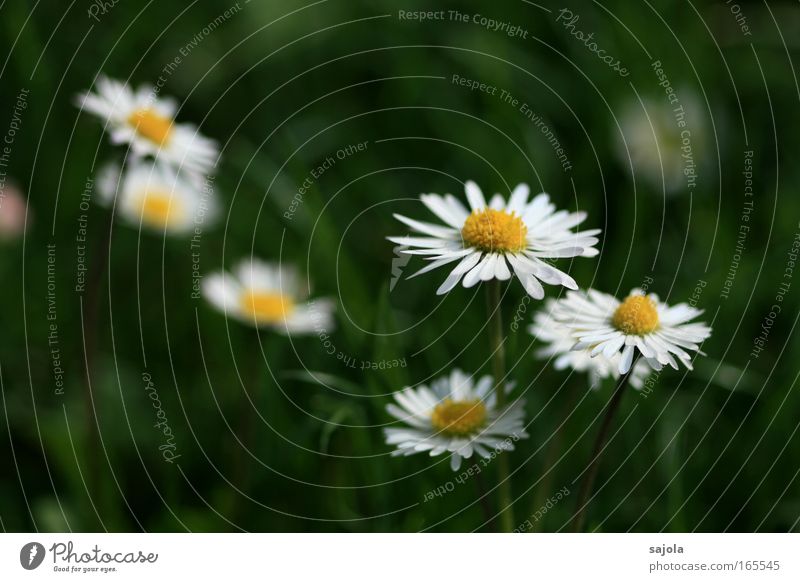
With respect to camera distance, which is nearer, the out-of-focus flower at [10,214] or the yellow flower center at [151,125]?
the yellow flower center at [151,125]

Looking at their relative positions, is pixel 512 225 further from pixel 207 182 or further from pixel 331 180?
pixel 207 182

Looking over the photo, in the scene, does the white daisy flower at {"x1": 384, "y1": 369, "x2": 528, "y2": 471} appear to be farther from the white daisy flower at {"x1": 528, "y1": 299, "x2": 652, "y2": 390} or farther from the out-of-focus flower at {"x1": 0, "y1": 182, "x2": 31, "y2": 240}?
the out-of-focus flower at {"x1": 0, "y1": 182, "x2": 31, "y2": 240}

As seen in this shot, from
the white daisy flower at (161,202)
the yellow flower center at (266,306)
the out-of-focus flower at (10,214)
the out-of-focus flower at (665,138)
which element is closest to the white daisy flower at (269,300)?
the yellow flower center at (266,306)

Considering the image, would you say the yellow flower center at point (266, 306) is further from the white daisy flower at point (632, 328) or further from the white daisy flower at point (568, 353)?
the white daisy flower at point (632, 328)

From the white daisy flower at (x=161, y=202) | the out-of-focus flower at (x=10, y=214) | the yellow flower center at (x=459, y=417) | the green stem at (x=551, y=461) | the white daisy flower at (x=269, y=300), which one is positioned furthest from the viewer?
the white daisy flower at (x=161, y=202)

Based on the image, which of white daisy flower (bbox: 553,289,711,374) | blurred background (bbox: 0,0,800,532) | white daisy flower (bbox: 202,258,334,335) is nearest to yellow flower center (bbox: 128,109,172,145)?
blurred background (bbox: 0,0,800,532)

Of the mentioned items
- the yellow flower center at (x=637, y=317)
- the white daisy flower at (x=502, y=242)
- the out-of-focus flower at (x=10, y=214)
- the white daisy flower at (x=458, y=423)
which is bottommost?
the white daisy flower at (x=458, y=423)
